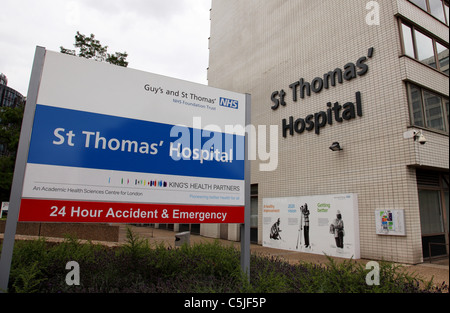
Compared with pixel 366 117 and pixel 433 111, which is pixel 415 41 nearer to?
pixel 433 111

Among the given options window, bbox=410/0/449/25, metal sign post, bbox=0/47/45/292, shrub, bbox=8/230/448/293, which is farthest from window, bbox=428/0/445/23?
metal sign post, bbox=0/47/45/292

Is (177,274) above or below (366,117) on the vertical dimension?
below

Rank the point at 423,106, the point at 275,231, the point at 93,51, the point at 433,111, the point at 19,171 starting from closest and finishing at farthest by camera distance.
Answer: the point at 19,171
the point at 423,106
the point at 433,111
the point at 275,231
the point at 93,51

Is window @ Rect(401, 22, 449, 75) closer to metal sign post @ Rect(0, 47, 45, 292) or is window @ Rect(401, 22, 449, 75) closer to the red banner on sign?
the red banner on sign

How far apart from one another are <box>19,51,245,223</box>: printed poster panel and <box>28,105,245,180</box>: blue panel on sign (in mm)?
11

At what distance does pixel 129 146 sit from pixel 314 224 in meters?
9.95

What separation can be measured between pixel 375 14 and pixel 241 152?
403 inches

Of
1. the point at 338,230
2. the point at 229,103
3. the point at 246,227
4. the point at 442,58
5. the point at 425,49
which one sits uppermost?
the point at 425,49

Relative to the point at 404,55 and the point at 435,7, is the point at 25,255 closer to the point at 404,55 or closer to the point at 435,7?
the point at 404,55

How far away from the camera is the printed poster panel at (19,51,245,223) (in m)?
3.31

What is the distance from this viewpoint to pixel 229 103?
459 centimetres

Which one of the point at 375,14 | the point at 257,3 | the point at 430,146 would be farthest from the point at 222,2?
the point at 430,146

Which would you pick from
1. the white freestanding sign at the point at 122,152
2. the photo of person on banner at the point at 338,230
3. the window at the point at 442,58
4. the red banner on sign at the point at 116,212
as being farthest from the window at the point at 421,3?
the red banner on sign at the point at 116,212

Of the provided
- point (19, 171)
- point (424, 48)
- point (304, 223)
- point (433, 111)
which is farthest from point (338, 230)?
point (19, 171)
